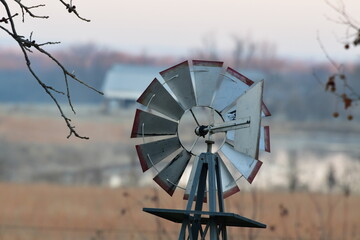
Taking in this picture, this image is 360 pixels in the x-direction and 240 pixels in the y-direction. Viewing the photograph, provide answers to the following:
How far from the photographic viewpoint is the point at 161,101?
625cm

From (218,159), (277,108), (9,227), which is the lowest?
(9,227)

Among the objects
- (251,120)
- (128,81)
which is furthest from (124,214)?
(128,81)

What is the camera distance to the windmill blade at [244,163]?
6.14 meters

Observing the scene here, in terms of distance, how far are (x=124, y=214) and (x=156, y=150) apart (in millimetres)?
5982

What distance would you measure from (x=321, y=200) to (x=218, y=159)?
10.4m

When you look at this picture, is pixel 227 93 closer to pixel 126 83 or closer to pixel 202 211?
pixel 202 211

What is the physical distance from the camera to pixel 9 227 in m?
12.4

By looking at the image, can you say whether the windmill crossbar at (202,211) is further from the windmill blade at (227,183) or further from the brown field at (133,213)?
the brown field at (133,213)

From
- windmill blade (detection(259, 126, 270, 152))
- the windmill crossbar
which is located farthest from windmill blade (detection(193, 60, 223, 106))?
windmill blade (detection(259, 126, 270, 152))

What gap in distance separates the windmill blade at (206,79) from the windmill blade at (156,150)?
28 centimetres

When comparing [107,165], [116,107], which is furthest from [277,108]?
[107,165]

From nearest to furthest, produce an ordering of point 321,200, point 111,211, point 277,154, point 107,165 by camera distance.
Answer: point 111,211 → point 321,200 → point 107,165 → point 277,154

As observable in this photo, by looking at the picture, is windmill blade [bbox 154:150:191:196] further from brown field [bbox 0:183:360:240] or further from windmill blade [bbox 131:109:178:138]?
brown field [bbox 0:183:360:240]

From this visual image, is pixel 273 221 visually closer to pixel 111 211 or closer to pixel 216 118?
pixel 111 211
